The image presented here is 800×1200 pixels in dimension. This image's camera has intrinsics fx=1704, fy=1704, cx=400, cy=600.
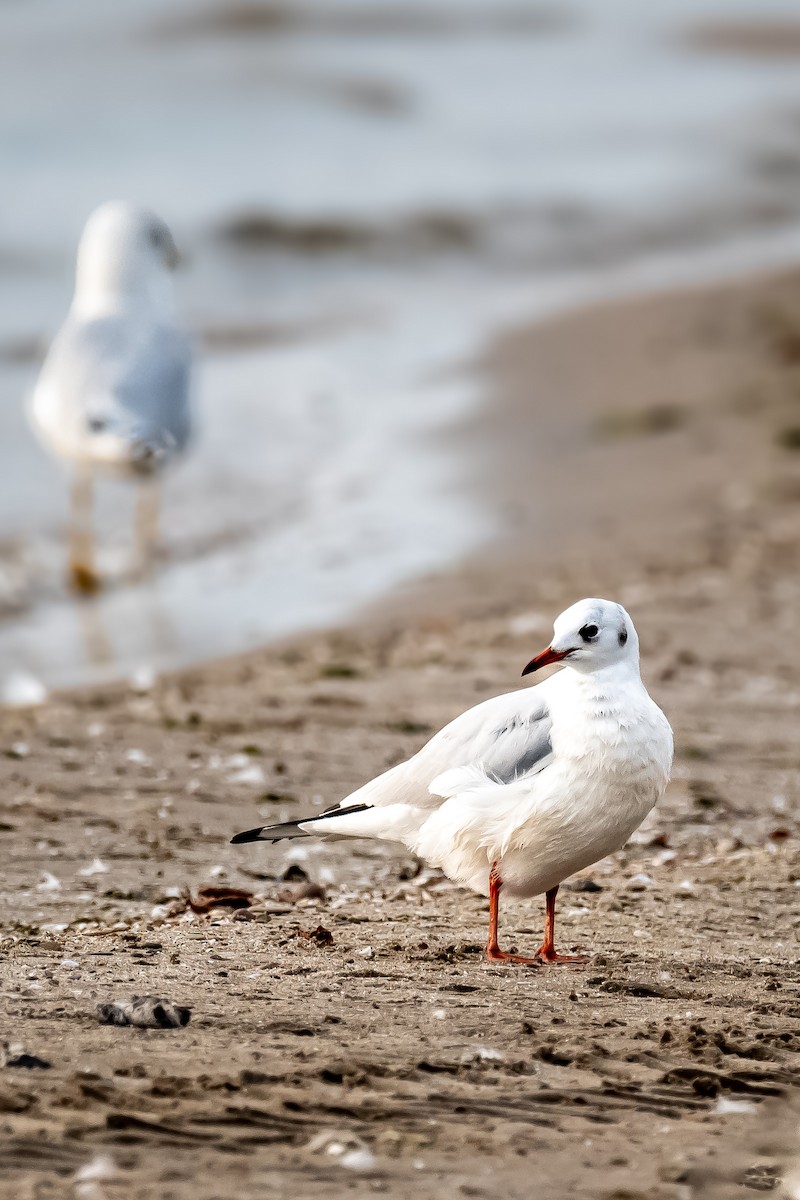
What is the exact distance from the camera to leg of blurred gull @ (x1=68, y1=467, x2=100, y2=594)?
31.3ft

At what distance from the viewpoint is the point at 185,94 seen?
29.2m

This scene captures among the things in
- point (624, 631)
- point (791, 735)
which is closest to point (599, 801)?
point (624, 631)

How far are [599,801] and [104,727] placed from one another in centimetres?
289

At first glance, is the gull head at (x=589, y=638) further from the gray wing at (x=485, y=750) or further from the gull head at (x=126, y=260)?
the gull head at (x=126, y=260)

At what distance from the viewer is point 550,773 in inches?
154

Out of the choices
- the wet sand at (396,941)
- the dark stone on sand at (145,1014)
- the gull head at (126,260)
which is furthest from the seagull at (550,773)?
the gull head at (126,260)

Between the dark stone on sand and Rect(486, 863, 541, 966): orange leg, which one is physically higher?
Rect(486, 863, 541, 966): orange leg

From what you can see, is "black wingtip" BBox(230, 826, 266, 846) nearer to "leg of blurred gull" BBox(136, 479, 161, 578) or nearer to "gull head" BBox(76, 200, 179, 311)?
"gull head" BBox(76, 200, 179, 311)

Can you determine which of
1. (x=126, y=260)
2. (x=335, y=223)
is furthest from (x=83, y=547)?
(x=335, y=223)

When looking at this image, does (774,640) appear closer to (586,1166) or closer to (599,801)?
(599,801)

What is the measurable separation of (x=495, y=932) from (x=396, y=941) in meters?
0.27

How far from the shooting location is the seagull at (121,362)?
8.01 meters

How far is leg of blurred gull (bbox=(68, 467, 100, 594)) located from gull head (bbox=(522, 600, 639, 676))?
19.2ft

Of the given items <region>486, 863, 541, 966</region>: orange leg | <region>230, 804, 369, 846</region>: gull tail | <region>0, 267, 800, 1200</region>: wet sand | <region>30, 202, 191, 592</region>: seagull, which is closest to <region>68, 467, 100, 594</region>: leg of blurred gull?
<region>30, 202, 191, 592</region>: seagull
